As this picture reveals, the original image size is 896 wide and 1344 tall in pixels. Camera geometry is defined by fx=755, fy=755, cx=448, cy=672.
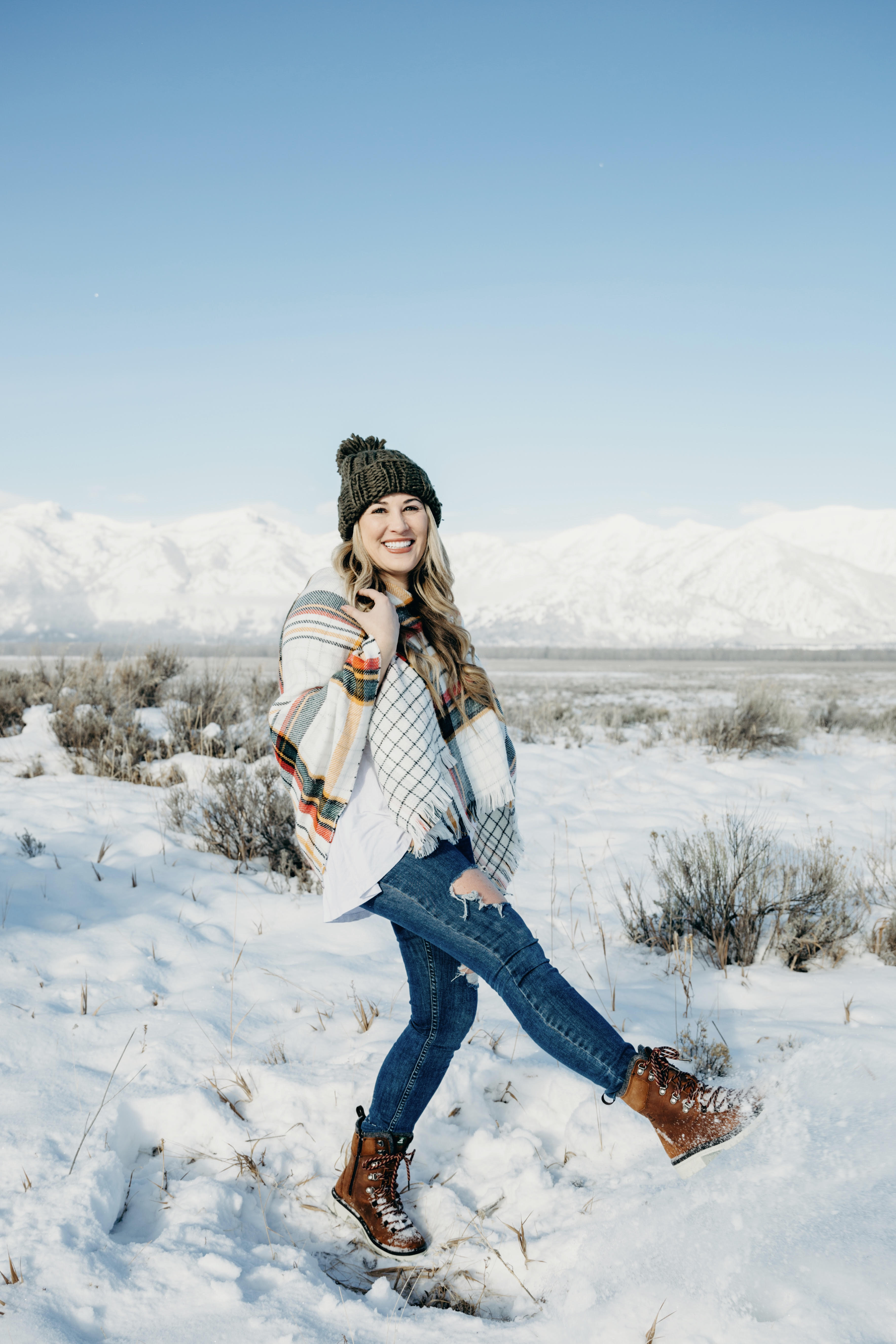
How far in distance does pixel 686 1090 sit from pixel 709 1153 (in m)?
0.14

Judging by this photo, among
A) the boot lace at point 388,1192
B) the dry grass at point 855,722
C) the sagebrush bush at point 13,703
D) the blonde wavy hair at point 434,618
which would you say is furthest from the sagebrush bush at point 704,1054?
the dry grass at point 855,722

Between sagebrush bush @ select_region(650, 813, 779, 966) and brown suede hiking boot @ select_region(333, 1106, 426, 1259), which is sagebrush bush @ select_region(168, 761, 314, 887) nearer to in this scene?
sagebrush bush @ select_region(650, 813, 779, 966)

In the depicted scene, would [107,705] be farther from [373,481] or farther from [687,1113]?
[687,1113]

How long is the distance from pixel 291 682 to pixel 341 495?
0.62 meters

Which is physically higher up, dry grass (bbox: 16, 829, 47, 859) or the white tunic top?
the white tunic top

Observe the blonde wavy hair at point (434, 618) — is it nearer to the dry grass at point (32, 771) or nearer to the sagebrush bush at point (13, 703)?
the dry grass at point (32, 771)

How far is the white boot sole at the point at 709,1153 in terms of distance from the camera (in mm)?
1614

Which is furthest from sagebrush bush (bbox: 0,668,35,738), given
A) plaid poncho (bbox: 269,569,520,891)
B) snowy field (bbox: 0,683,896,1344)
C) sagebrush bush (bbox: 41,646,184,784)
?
plaid poncho (bbox: 269,569,520,891)

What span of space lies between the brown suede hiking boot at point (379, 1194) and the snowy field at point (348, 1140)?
8cm

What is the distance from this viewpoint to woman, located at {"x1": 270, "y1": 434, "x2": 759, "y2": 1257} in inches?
64.7

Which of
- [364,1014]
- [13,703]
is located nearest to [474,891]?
[364,1014]

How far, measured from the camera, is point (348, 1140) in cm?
221

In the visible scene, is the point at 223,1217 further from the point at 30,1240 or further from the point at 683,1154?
the point at 683,1154

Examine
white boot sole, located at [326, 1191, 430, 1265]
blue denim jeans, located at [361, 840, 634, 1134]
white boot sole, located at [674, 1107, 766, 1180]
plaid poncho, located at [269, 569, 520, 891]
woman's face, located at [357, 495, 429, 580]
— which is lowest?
white boot sole, located at [326, 1191, 430, 1265]
